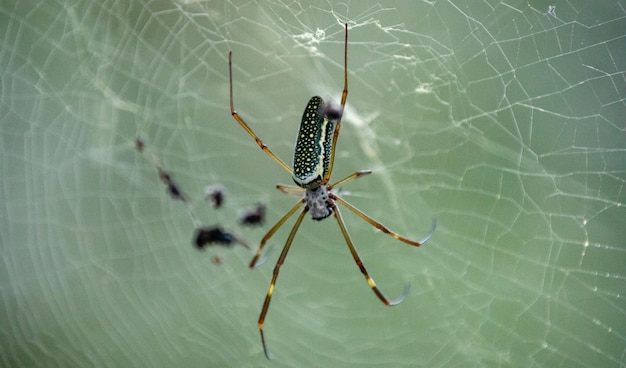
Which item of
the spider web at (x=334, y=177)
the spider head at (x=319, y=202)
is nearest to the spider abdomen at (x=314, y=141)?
the spider head at (x=319, y=202)

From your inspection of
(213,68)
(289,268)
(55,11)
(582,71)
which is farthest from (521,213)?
(55,11)

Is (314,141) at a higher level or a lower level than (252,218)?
lower

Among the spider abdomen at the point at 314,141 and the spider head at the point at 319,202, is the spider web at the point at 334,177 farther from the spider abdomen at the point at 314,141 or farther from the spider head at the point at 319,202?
the spider abdomen at the point at 314,141

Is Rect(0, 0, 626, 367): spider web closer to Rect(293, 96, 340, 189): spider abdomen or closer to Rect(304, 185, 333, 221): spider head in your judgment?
Rect(304, 185, 333, 221): spider head

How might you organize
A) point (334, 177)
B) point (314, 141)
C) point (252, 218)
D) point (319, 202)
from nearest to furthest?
point (314, 141)
point (319, 202)
point (252, 218)
point (334, 177)

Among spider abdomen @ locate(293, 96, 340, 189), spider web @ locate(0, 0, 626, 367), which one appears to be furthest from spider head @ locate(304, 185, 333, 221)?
spider web @ locate(0, 0, 626, 367)

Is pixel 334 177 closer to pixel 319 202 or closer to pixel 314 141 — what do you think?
pixel 319 202

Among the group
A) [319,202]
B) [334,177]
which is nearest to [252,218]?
[319,202]
